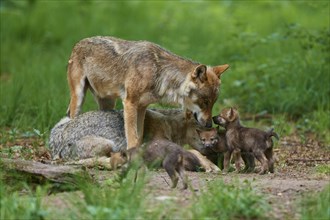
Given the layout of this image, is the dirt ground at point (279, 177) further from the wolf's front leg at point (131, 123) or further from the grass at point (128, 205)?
the wolf's front leg at point (131, 123)

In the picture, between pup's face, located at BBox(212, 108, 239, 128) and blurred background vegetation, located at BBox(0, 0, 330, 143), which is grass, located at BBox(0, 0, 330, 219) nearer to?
blurred background vegetation, located at BBox(0, 0, 330, 143)

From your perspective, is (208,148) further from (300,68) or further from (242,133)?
(300,68)

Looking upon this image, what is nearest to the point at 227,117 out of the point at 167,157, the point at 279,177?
the point at 279,177

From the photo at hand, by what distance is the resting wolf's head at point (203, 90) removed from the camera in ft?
31.8

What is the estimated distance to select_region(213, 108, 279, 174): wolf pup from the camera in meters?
8.77

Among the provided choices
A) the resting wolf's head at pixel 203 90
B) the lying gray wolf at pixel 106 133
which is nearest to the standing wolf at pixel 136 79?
the resting wolf's head at pixel 203 90

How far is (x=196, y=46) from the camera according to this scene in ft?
56.1

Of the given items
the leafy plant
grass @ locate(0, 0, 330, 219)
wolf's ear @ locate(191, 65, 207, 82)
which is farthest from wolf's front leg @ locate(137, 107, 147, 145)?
the leafy plant

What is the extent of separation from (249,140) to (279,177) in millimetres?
545

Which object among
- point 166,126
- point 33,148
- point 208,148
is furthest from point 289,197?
point 33,148

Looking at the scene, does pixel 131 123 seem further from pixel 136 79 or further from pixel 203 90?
pixel 203 90

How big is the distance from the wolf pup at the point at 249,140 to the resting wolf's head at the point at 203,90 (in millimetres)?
441

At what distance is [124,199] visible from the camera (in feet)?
21.4

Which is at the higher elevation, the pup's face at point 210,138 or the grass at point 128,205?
the pup's face at point 210,138
